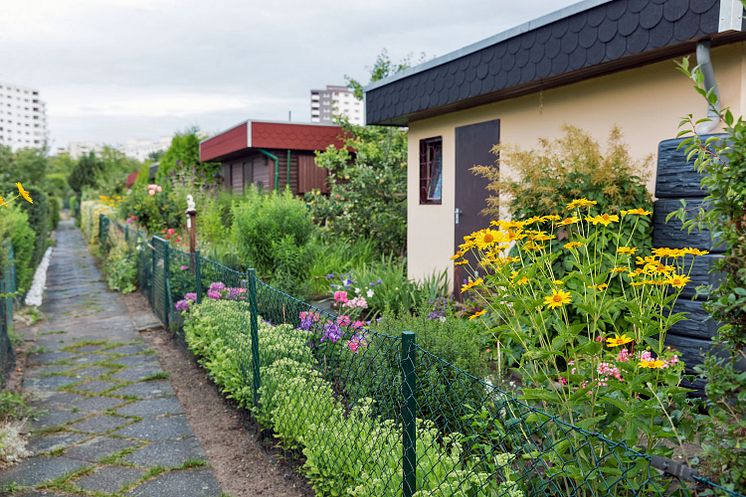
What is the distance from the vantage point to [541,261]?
9.02 ft

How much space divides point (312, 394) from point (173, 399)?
7.48ft

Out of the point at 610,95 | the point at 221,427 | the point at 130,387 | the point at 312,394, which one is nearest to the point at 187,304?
the point at 130,387

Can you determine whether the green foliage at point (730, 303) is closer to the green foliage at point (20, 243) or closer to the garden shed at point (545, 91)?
the garden shed at point (545, 91)

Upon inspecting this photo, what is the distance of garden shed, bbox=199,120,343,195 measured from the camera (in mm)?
15000

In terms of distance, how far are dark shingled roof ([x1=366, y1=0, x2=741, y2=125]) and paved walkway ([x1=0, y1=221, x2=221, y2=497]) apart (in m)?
3.93

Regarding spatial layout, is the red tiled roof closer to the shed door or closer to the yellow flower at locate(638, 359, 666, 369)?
the shed door

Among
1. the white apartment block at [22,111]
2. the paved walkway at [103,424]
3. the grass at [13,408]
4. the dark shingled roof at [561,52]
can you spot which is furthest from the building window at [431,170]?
the white apartment block at [22,111]

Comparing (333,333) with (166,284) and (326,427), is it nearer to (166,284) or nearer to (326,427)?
(326,427)

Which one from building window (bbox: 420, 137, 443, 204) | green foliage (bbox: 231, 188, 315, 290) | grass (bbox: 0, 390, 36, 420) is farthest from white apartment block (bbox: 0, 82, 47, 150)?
grass (bbox: 0, 390, 36, 420)

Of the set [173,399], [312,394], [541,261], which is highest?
[541,261]

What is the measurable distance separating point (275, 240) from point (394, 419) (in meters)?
5.83

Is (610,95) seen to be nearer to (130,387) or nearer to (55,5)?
(130,387)

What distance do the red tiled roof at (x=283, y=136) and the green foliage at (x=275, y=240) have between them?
20.1 feet

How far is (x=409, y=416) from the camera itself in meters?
2.38
